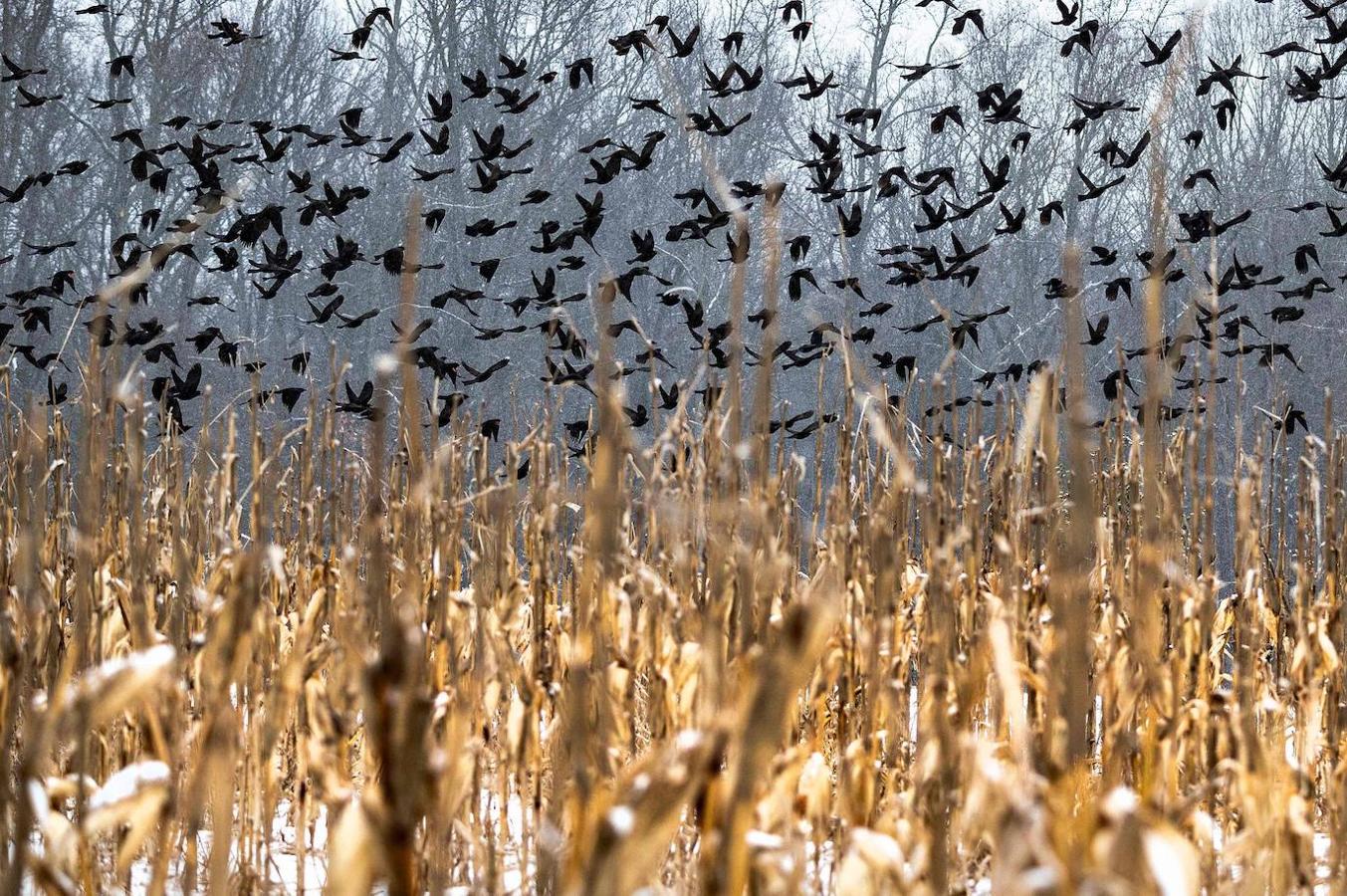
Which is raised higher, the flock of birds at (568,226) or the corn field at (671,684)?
the flock of birds at (568,226)

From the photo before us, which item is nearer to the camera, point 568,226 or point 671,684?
point 671,684

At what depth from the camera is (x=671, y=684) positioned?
137 cm

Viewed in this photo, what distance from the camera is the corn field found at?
0.53 metres

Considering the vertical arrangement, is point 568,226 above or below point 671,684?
above

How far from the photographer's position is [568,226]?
39.3 feet

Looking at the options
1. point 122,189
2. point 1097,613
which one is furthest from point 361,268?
point 1097,613

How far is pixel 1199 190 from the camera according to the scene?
1270 centimetres

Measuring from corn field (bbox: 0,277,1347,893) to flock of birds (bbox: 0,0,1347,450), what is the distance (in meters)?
0.16

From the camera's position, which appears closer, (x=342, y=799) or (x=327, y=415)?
(x=342, y=799)

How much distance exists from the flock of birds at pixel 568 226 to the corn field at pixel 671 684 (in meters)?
0.16

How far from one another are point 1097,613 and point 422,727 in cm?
208

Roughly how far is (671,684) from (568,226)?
35.6 ft

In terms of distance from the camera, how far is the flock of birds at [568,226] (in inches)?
159

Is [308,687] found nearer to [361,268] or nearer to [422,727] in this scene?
[422,727]
